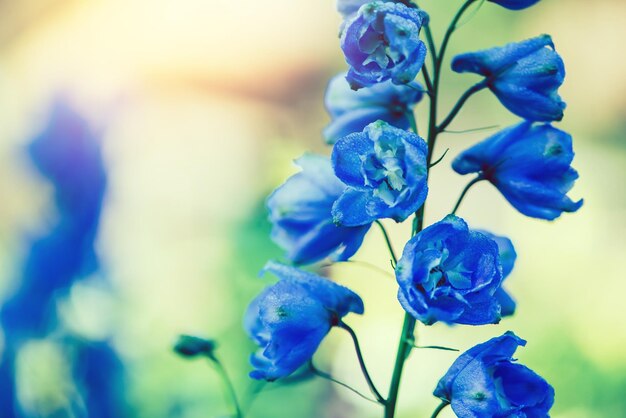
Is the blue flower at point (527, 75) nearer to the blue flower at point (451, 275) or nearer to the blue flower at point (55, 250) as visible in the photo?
the blue flower at point (451, 275)

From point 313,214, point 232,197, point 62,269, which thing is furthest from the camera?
point 232,197

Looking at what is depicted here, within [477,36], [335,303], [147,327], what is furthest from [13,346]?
[477,36]

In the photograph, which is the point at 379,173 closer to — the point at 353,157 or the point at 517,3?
the point at 353,157

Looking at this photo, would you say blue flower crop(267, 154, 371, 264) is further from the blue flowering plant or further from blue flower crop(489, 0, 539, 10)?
blue flower crop(489, 0, 539, 10)

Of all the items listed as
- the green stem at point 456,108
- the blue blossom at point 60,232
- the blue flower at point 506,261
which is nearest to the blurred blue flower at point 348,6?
the green stem at point 456,108

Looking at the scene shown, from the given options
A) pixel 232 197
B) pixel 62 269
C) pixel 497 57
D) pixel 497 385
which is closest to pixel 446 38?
pixel 497 57

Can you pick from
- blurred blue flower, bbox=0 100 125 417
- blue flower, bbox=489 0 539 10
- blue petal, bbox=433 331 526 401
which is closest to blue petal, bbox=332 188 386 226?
blue petal, bbox=433 331 526 401
